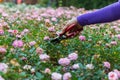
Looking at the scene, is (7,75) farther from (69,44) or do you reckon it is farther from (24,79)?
(69,44)

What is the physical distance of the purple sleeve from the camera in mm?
3643

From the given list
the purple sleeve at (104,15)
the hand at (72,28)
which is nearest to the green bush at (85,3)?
the hand at (72,28)

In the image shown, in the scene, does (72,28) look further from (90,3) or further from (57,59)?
(90,3)

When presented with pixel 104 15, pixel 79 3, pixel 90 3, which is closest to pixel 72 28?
pixel 104 15

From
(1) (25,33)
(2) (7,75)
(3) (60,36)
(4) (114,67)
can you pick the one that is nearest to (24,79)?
(2) (7,75)

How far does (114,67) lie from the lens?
139 inches

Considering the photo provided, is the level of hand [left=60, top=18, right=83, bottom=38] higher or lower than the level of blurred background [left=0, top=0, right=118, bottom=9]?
lower

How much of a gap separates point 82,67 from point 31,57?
0.52 meters

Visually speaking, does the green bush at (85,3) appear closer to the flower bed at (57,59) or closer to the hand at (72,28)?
the flower bed at (57,59)

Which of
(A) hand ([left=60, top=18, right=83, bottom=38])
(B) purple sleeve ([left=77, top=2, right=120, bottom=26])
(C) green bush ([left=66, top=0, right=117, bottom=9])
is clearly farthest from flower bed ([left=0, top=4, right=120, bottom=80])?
(C) green bush ([left=66, top=0, right=117, bottom=9])

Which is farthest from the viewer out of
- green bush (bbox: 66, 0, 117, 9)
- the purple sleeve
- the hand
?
green bush (bbox: 66, 0, 117, 9)

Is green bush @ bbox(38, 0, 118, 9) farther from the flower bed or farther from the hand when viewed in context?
the hand

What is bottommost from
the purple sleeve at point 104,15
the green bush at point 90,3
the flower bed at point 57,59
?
the flower bed at point 57,59

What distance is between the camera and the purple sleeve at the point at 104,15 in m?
3.64
